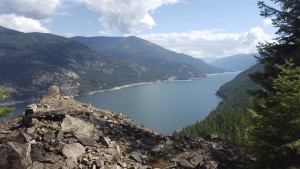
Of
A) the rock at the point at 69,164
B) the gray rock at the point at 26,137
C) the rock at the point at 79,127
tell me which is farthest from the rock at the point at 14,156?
the rock at the point at 79,127

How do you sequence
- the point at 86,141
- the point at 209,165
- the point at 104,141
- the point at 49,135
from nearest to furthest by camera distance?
the point at 209,165, the point at 86,141, the point at 49,135, the point at 104,141

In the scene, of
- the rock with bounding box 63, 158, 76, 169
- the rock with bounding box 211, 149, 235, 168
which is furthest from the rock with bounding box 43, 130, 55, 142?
the rock with bounding box 211, 149, 235, 168

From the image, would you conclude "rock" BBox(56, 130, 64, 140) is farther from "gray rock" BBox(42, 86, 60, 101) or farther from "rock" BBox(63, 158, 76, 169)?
"gray rock" BBox(42, 86, 60, 101)

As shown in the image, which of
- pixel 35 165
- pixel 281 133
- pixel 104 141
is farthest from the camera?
pixel 104 141

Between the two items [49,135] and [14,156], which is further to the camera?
[49,135]

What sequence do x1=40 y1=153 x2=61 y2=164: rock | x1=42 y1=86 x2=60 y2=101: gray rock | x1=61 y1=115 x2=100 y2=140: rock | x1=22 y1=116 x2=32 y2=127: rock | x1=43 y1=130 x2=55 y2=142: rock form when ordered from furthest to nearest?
x1=42 y1=86 x2=60 y2=101: gray rock → x1=22 y1=116 x2=32 y2=127: rock → x1=61 y1=115 x2=100 y2=140: rock → x1=43 y1=130 x2=55 y2=142: rock → x1=40 y1=153 x2=61 y2=164: rock

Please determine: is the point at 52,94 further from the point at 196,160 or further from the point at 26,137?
the point at 196,160

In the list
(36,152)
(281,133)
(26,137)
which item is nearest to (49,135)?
(26,137)

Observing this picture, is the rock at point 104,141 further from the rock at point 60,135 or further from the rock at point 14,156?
the rock at point 14,156
